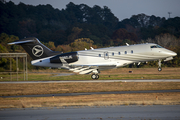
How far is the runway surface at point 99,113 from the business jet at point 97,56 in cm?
Answer: 1428

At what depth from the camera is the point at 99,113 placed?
12.3 m

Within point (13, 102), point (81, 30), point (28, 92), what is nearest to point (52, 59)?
point (28, 92)

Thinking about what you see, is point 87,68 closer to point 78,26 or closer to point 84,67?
point 84,67

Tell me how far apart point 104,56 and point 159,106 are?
15.0 meters

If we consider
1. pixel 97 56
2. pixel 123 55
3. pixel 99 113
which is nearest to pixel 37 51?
pixel 97 56

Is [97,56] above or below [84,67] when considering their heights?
above

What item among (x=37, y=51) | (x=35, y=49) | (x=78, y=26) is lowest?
(x=37, y=51)

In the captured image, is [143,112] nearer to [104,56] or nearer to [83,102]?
[83,102]

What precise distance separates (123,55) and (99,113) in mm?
15905

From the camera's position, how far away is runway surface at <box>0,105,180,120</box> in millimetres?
11461

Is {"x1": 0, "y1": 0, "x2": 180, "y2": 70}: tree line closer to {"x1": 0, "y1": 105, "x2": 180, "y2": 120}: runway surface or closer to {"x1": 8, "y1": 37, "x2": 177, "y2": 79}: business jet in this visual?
{"x1": 8, "y1": 37, "x2": 177, "y2": 79}: business jet

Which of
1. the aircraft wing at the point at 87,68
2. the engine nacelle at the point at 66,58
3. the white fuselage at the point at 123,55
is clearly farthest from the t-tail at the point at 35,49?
the aircraft wing at the point at 87,68

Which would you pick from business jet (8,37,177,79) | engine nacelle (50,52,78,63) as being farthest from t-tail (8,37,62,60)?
engine nacelle (50,52,78,63)

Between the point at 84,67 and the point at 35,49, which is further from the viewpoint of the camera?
the point at 35,49
